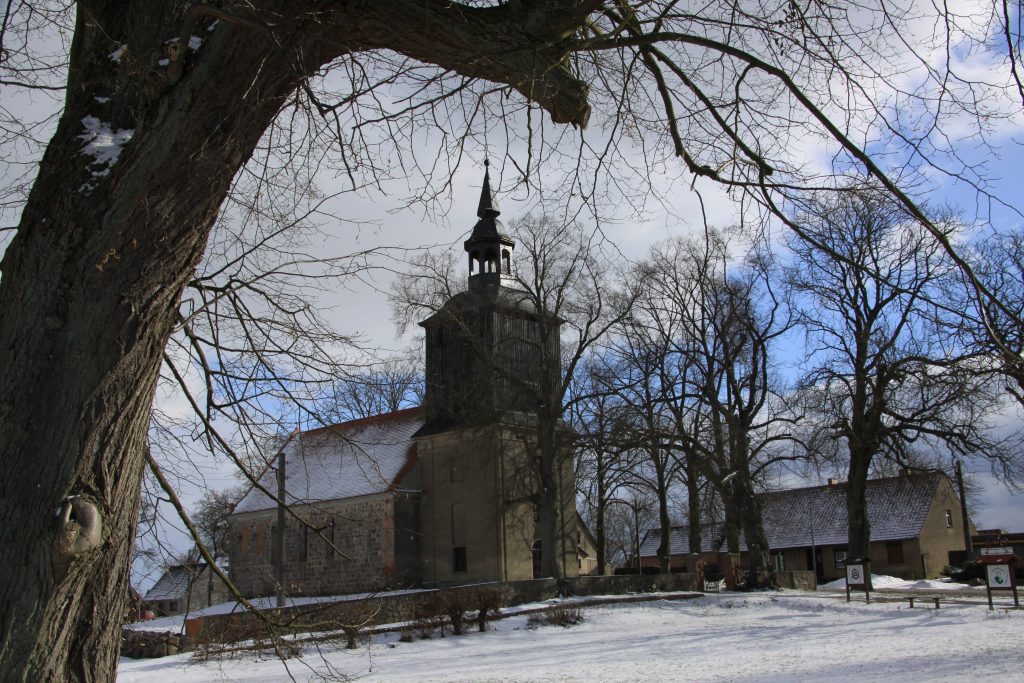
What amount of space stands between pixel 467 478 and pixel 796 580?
46.9ft

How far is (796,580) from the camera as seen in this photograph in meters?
33.8

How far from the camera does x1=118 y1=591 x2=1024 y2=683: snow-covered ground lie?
43.1 feet

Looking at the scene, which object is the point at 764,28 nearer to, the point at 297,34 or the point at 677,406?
the point at 297,34

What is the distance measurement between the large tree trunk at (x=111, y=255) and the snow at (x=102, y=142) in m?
0.01

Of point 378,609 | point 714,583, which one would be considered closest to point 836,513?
point 714,583

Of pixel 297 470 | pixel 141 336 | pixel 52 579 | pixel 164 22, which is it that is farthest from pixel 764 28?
pixel 297 470

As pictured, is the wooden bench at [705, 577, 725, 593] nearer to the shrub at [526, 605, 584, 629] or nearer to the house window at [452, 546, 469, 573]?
A: the house window at [452, 546, 469, 573]

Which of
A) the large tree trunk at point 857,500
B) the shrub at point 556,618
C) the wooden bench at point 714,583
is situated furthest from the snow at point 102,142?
the wooden bench at point 714,583

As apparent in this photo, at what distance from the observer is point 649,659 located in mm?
15836

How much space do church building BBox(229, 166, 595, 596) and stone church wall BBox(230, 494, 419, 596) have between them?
0.06 meters

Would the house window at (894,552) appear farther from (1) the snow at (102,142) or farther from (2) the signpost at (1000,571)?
(1) the snow at (102,142)

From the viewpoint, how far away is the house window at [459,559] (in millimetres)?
38375

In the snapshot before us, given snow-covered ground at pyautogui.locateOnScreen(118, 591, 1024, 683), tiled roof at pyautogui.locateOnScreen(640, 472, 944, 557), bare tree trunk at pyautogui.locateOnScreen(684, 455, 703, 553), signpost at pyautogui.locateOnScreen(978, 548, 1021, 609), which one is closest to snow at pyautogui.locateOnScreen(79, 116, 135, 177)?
snow-covered ground at pyautogui.locateOnScreen(118, 591, 1024, 683)

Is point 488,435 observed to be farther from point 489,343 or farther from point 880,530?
point 880,530
